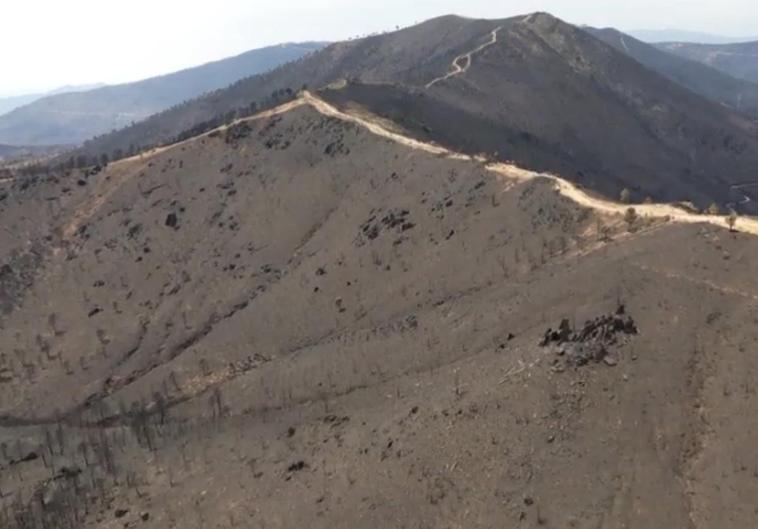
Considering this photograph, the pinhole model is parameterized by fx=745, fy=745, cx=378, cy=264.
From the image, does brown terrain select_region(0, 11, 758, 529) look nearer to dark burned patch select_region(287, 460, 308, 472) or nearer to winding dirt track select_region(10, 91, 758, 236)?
dark burned patch select_region(287, 460, 308, 472)

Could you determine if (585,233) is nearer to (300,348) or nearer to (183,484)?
(300,348)

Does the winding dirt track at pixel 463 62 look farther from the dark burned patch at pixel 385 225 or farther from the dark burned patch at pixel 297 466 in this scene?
the dark burned patch at pixel 297 466

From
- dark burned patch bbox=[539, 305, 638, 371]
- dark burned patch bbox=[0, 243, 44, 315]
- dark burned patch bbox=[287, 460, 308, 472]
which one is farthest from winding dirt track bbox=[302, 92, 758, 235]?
dark burned patch bbox=[0, 243, 44, 315]

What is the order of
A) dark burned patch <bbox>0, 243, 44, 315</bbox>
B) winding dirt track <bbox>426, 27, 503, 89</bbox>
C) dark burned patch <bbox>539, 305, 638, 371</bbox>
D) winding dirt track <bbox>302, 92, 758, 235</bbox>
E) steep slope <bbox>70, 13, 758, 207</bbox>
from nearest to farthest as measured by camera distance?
dark burned patch <bbox>539, 305, 638, 371</bbox>
winding dirt track <bbox>302, 92, 758, 235</bbox>
dark burned patch <bbox>0, 243, 44, 315</bbox>
steep slope <bbox>70, 13, 758, 207</bbox>
winding dirt track <bbox>426, 27, 503, 89</bbox>

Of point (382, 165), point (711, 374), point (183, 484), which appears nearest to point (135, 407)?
point (183, 484)

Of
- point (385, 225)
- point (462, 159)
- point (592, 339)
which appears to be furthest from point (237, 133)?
point (592, 339)

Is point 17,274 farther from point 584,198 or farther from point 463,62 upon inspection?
point 463,62

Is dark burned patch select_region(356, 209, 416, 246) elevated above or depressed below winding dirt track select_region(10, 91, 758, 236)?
below

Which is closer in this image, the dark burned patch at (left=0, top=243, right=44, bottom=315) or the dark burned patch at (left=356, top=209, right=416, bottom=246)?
the dark burned patch at (left=356, top=209, right=416, bottom=246)
